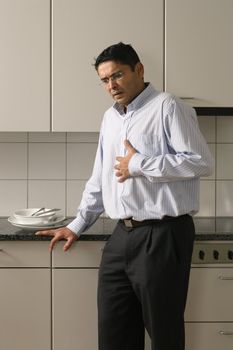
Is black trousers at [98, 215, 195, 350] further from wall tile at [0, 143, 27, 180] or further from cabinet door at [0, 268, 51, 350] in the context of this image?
wall tile at [0, 143, 27, 180]

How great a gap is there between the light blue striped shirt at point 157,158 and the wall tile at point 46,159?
0.74 meters

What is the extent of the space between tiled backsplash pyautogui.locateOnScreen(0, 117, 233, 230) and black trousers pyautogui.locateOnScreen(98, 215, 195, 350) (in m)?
0.80

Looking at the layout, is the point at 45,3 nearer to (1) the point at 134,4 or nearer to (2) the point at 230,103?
(1) the point at 134,4

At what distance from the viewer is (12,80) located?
6.30 ft

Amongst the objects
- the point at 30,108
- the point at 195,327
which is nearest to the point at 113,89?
the point at 30,108

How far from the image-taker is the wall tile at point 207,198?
7.61ft

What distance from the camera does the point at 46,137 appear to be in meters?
2.30

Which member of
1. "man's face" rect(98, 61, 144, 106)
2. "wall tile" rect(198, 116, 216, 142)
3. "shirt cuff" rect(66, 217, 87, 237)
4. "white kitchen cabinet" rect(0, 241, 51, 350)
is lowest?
"white kitchen cabinet" rect(0, 241, 51, 350)

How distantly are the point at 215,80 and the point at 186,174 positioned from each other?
2.44 ft

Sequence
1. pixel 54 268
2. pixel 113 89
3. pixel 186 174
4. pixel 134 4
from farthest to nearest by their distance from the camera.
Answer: pixel 134 4 < pixel 54 268 < pixel 113 89 < pixel 186 174

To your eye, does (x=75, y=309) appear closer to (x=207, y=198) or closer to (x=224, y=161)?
(x=207, y=198)

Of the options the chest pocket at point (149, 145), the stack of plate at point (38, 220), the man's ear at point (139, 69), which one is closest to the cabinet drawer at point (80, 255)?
the stack of plate at point (38, 220)

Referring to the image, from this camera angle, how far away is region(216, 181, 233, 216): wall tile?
2.33 m

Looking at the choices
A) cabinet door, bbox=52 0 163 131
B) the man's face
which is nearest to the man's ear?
the man's face
